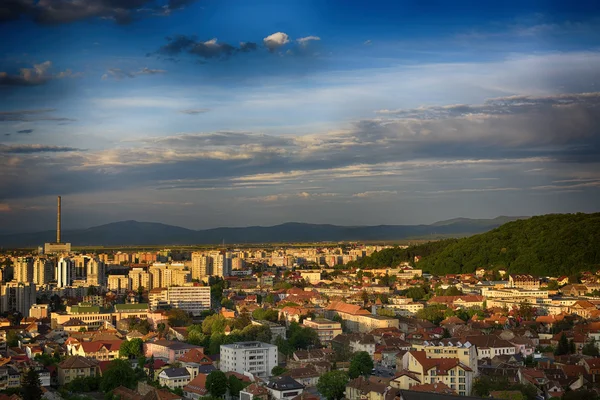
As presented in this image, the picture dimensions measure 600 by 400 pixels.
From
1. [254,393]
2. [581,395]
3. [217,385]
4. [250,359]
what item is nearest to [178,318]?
[250,359]

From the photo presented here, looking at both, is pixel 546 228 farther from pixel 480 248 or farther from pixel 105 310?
pixel 105 310

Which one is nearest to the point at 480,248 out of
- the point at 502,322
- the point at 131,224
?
the point at 502,322

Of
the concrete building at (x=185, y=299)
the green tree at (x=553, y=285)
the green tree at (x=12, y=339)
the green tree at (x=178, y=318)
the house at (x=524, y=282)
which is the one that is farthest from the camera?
the concrete building at (x=185, y=299)

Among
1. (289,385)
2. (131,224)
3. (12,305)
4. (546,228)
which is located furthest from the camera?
(131,224)

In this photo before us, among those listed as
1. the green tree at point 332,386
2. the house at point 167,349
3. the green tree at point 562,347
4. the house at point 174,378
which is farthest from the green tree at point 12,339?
the green tree at point 562,347

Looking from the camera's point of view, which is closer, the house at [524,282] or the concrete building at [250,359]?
the concrete building at [250,359]

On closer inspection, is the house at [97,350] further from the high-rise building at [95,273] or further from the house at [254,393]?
the high-rise building at [95,273]

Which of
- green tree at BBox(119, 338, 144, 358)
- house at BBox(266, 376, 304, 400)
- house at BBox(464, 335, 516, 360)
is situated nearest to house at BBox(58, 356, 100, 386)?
green tree at BBox(119, 338, 144, 358)
